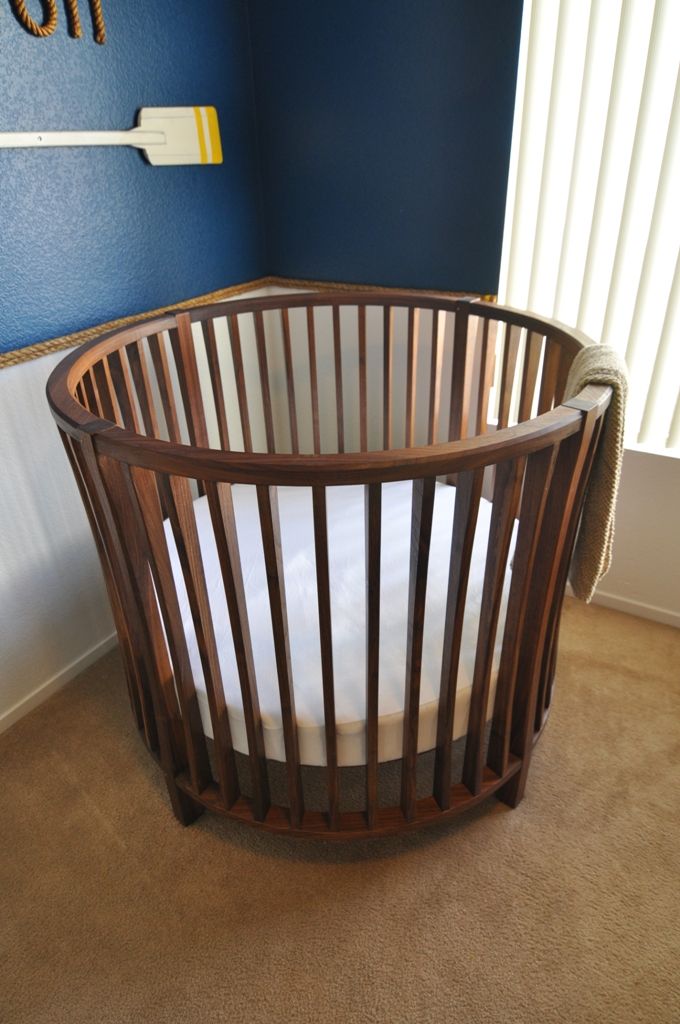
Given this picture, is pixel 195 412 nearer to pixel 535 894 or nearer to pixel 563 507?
pixel 563 507

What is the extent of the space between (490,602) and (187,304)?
133 cm

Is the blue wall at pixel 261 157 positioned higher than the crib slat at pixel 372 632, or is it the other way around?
the blue wall at pixel 261 157

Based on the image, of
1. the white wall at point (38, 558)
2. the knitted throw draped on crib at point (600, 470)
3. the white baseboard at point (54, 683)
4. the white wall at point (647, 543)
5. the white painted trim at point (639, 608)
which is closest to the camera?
the knitted throw draped on crib at point (600, 470)

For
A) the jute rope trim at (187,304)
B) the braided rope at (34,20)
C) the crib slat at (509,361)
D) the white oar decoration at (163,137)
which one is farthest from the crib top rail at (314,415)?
the braided rope at (34,20)

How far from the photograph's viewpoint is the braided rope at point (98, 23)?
1.46 m

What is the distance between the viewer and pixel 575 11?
151cm

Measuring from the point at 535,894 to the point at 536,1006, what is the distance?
0.19 m

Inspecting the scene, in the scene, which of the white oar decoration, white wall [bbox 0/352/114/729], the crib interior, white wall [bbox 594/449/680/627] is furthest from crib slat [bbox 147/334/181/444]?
white wall [bbox 594/449/680/627]

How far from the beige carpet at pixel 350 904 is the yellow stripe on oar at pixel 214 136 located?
161 cm

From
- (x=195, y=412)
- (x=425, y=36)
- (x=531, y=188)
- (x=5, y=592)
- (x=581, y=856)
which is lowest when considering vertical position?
(x=581, y=856)

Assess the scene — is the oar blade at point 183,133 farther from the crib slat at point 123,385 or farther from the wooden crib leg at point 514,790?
the wooden crib leg at point 514,790

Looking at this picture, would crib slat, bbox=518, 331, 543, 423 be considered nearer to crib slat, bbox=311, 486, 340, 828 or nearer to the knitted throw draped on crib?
the knitted throw draped on crib

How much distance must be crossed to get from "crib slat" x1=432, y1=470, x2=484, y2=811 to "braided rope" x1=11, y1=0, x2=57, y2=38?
51.4 inches

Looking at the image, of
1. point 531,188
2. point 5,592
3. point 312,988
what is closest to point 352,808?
point 312,988
